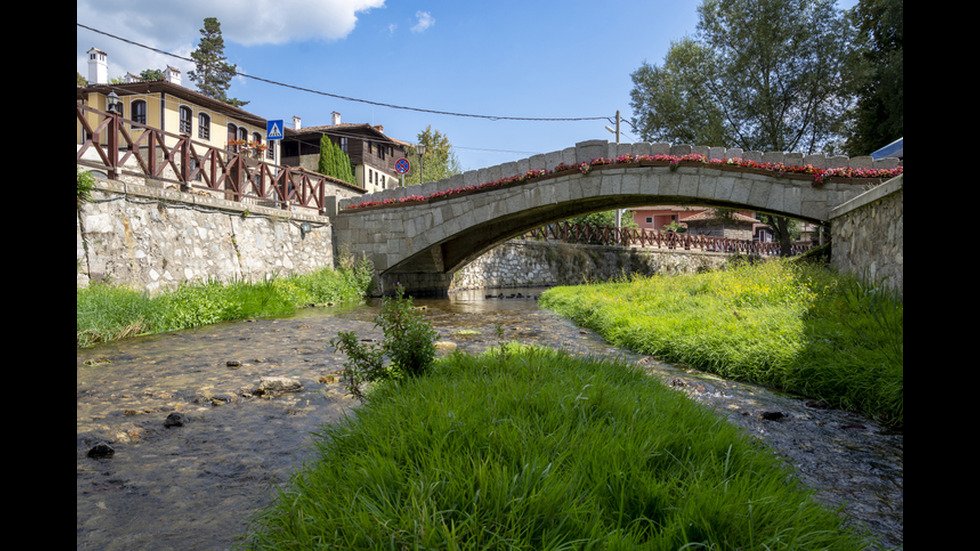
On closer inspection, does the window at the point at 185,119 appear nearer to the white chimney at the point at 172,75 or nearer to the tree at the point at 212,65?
the white chimney at the point at 172,75

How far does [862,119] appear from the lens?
1878cm

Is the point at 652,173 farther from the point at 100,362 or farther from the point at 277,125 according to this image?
the point at 277,125

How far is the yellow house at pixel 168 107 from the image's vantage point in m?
25.4

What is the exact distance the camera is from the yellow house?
83.3 ft

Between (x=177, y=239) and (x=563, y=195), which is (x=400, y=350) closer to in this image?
(x=177, y=239)

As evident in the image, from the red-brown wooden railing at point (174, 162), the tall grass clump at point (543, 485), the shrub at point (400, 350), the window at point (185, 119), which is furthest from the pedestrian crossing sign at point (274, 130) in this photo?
the tall grass clump at point (543, 485)

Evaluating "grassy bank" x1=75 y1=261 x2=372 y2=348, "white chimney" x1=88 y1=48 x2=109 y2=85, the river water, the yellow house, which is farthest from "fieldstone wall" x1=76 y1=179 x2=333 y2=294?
"white chimney" x1=88 y1=48 x2=109 y2=85

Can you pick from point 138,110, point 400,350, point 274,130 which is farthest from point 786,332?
point 138,110

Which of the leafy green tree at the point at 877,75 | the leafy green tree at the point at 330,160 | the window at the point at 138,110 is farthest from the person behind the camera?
the leafy green tree at the point at 330,160

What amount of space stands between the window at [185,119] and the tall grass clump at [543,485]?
97.1ft

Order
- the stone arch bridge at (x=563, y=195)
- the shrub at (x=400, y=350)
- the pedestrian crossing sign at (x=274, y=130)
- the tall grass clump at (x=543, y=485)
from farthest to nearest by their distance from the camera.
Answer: the pedestrian crossing sign at (x=274, y=130) < the stone arch bridge at (x=563, y=195) < the shrub at (x=400, y=350) < the tall grass clump at (x=543, y=485)

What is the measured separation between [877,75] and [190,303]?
21.1 metres
